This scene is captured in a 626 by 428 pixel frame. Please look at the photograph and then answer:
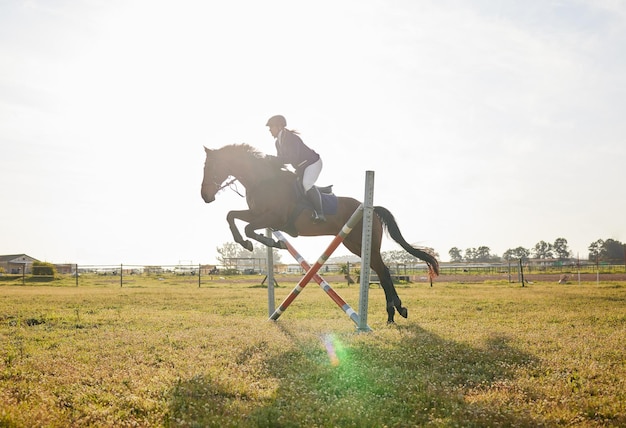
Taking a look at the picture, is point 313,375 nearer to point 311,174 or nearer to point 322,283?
point 322,283

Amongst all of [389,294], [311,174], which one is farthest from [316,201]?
[389,294]

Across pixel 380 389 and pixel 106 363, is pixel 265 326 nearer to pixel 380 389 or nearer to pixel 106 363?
pixel 106 363

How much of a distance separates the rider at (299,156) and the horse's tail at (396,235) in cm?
165

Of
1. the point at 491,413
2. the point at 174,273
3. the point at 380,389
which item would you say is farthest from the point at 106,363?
the point at 174,273

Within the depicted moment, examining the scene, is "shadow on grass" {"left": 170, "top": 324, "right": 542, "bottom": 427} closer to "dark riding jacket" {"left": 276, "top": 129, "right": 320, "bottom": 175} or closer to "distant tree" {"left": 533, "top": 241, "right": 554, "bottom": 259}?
"dark riding jacket" {"left": 276, "top": 129, "right": 320, "bottom": 175}

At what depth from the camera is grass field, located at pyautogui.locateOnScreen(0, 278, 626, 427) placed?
3.63 m

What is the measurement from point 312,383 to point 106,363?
263 cm

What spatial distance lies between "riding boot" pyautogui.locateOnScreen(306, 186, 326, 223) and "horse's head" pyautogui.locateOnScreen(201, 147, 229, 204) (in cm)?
177

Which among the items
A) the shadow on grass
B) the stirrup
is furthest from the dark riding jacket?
the shadow on grass

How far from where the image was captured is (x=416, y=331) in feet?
26.6

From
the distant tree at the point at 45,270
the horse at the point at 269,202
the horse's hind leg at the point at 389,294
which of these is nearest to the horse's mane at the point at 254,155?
the horse at the point at 269,202

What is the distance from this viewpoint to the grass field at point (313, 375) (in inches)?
143

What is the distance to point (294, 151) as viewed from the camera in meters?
8.55

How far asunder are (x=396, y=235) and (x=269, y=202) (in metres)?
3.01
